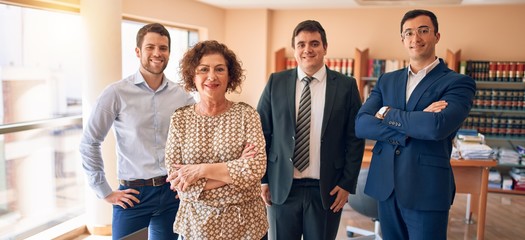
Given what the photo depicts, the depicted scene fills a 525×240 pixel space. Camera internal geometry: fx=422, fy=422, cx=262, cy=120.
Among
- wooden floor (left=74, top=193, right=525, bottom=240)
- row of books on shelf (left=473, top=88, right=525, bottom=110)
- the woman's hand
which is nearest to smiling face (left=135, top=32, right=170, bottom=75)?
the woman's hand

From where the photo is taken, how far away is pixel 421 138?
1.95m

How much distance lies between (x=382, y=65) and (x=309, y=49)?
4.63 meters

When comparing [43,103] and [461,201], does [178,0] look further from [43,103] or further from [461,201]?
[461,201]

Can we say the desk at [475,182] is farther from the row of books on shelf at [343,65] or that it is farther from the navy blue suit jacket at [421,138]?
the row of books on shelf at [343,65]

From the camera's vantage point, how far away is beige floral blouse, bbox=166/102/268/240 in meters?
1.69

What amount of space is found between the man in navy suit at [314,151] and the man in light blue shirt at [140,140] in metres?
0.56

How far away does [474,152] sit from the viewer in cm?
380

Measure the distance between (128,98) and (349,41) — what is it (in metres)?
5.30

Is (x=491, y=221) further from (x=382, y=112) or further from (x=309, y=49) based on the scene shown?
(x=309, y=49)

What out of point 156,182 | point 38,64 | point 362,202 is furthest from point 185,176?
point 38,64

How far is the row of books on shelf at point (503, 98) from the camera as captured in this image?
605 centimetres

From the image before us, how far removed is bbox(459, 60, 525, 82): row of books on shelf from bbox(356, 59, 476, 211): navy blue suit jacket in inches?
179

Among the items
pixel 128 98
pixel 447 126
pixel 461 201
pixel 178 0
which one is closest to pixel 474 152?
pixel 461 201

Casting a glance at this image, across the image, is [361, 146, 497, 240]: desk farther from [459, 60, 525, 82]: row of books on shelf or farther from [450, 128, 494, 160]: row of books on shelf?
[459, 60, 525, 82]: row of books on shelf
